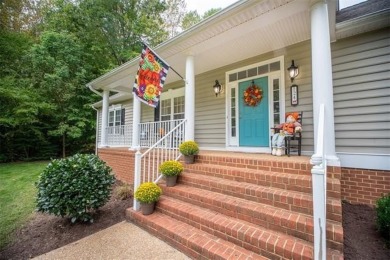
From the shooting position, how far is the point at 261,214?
2.50 meters

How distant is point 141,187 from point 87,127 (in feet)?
37.8

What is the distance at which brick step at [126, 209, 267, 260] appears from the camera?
89.2 inches

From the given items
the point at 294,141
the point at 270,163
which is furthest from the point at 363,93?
the point at 270,163

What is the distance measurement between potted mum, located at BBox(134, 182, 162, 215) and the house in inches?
62.0

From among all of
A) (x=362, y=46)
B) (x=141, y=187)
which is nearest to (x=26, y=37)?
(x=141, y=187)

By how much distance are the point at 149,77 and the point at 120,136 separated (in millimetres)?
4931

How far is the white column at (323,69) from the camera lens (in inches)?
114

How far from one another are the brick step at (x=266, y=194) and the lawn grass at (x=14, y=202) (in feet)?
11.3

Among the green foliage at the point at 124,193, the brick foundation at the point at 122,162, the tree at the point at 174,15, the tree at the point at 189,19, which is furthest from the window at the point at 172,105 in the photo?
the tree at the point at 189,19

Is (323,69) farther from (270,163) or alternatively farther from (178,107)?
(178,107)

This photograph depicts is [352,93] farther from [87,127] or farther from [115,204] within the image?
[87,127]

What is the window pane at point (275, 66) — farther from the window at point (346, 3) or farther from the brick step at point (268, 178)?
the brick step at point (268, 178)

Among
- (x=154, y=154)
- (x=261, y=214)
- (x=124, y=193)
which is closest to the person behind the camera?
(x=261, y=214)

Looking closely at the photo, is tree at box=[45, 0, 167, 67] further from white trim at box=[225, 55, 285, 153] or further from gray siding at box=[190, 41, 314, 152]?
white trim at box=[225, 55, 285, 153]
